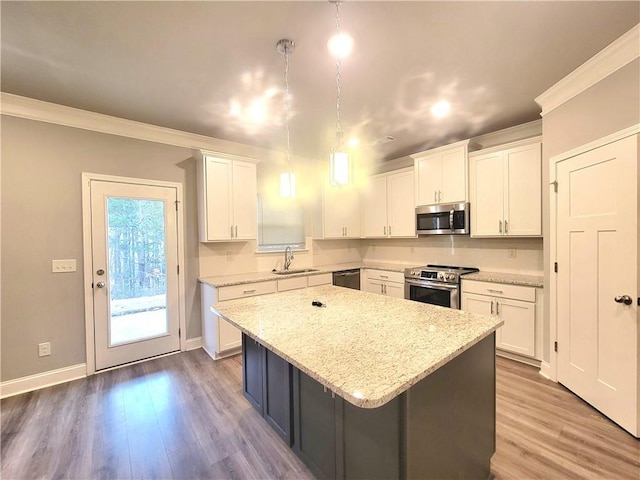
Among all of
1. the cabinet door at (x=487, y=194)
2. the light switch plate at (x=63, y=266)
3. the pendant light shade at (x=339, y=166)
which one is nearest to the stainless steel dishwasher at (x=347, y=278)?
the cabinet door at (x=487, y=194)

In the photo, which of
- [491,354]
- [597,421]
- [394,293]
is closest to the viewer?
Result: [491,354]

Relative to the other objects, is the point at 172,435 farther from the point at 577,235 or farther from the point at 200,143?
the point at 577,235

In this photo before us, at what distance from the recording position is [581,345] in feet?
7.70

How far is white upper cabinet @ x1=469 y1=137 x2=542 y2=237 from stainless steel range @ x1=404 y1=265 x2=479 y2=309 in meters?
0.61

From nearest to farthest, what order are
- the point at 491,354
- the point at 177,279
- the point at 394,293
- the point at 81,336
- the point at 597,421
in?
the point at 491,354 → the point at 597,421 → the point at 81,336 → the point at 177,279 → the point at 394,293

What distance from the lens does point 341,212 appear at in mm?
4828

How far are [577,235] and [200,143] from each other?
4.12 metres

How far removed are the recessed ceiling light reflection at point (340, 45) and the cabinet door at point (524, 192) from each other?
2383 millimetres

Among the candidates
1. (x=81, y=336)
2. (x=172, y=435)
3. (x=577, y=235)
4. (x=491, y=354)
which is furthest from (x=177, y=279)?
(x=577, y=235)

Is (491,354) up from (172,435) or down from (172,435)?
up

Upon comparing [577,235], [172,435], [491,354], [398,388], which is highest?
[577,235]

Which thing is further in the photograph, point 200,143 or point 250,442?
point 200,143

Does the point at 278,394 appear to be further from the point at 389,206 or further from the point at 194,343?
the point at 389,206

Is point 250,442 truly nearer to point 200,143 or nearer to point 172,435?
point 172,435
